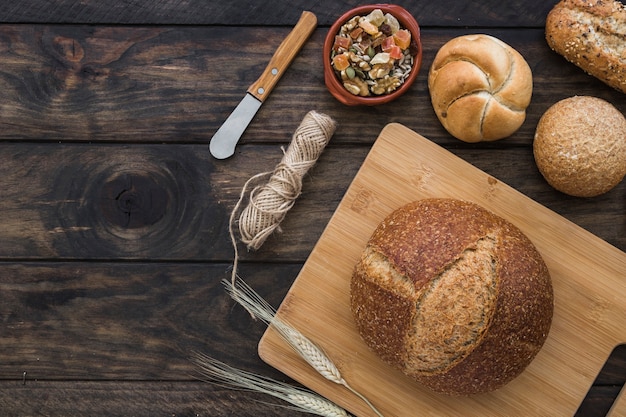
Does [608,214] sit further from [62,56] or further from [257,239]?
[62,56]

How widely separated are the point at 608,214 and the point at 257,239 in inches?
51.4

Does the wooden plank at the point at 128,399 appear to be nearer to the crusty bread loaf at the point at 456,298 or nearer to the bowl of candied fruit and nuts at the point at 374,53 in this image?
the crusty bread loaf at the point at 456,298

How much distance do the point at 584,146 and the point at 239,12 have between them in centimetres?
134

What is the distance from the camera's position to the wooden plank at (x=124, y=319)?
2.23 meters

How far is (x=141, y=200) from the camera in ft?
7.38

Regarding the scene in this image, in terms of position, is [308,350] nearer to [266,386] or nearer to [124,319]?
[266,386]

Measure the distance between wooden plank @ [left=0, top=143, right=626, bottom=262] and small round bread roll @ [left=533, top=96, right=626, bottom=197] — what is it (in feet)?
2.16

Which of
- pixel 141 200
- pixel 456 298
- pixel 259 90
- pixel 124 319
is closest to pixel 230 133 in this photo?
pixel 259 90

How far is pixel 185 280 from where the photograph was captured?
224cm

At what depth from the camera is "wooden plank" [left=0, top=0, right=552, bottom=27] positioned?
7.29 feet

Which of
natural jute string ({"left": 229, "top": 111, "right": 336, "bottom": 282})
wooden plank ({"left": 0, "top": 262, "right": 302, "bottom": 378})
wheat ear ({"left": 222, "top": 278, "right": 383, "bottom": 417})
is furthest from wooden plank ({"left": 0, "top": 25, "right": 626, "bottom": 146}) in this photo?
wheat ear ({"left": 222, "top": 278, "right": 383, "bottom": 417})

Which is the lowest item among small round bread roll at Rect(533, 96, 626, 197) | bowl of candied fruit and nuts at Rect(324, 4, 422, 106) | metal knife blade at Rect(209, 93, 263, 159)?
small round bread roll at Rect(533, 96, 626, 197)


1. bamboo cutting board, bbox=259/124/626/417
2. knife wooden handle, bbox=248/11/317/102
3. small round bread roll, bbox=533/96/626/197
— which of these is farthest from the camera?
knife wooden handle, bbox=248/11/317/102

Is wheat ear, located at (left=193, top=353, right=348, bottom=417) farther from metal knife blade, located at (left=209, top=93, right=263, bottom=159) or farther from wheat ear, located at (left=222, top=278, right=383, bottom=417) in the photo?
metal knife blade, located at (left=209, top=93, right=263, bottom=159)
